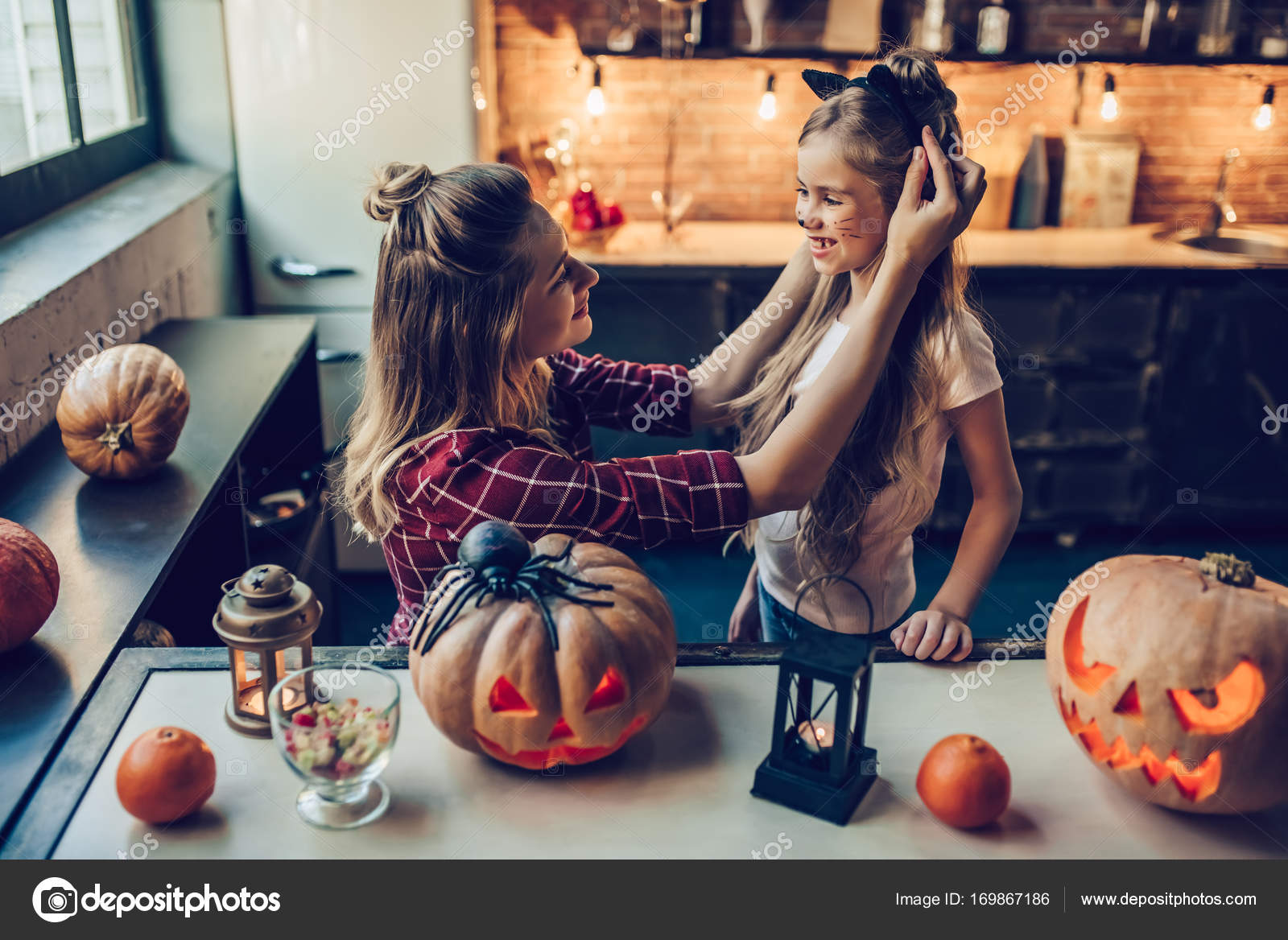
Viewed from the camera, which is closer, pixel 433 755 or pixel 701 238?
pixel 433 755

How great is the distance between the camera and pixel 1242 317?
3252mm

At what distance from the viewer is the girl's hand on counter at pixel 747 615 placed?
182 cm

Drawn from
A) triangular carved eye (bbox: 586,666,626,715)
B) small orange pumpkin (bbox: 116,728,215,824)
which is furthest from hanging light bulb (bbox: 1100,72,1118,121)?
small orange pumpkin (bbox: 116,728,215,824)

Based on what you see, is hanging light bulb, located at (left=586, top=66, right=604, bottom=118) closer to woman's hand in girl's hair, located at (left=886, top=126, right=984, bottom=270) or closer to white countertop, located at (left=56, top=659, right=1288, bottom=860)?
woman's hand in girl's hair, located at (left=886, top=126, right=984, bottom=270)

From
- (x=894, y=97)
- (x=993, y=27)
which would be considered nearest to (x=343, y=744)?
(x=894, y=97)

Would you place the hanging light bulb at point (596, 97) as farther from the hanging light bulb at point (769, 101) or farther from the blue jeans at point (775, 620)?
the blue jeans at point (775, 620)

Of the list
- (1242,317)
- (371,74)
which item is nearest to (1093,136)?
(1242,317)

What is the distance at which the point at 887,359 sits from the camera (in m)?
1.44

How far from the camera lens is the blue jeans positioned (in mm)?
1646

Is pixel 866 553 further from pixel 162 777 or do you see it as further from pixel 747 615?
pixel 162 777

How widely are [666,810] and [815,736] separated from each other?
0.15 metres

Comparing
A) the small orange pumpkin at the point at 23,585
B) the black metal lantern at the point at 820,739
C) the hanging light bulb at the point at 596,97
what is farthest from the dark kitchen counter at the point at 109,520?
the hanging light bulb at the point at 596,97

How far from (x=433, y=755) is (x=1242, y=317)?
312 centimetres
